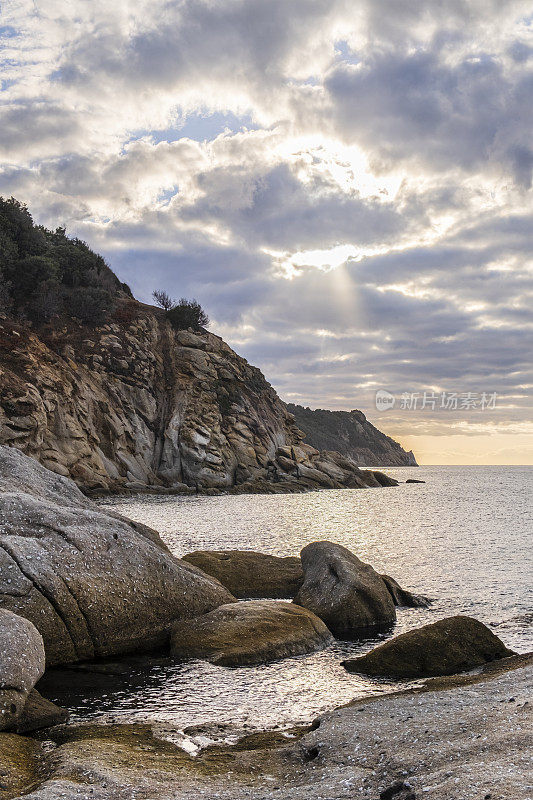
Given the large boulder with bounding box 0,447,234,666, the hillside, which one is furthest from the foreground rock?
the hillside

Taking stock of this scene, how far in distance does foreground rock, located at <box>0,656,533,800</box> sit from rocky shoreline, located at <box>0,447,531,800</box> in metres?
0.03

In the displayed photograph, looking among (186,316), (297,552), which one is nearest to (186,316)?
(186,316)

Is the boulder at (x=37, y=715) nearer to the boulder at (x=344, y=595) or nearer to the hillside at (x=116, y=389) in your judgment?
the boulder at (x=344, y=595)

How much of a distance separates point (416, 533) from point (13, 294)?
4435 cm

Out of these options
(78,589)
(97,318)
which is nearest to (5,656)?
(78,589)

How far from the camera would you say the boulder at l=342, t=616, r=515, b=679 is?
11.3m

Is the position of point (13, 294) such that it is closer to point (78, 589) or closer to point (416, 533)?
point (416, 533)

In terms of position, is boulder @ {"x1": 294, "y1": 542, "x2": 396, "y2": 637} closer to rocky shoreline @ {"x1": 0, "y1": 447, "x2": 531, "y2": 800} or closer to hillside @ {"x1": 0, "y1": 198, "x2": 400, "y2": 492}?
rocky shoreline @ {"x1": 0, "y1": 447, "x2": 531, "y2": 800}

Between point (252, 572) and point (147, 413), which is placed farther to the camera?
point (147, 413)

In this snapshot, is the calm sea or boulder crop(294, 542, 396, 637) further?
boulder crop(294, 542, 396, 637)

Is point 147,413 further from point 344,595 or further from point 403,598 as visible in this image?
point 344,595

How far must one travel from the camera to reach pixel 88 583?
11555mm

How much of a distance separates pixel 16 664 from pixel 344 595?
354 inches

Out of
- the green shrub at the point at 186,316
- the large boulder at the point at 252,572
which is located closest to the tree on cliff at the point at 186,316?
the green shrub at the point at 186,316
